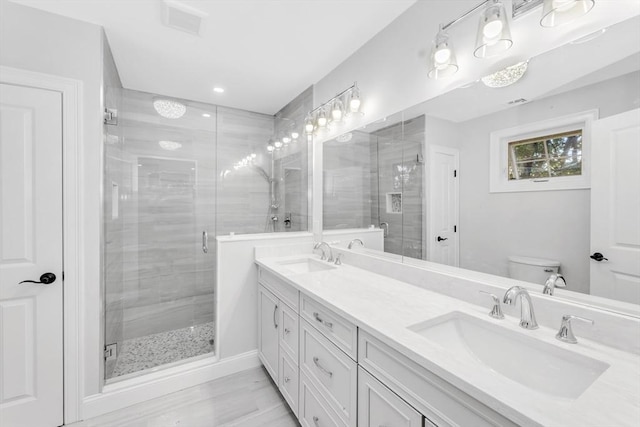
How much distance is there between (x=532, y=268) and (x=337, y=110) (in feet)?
5.56

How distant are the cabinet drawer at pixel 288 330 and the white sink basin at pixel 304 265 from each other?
1.51ft

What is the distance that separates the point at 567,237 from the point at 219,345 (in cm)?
231

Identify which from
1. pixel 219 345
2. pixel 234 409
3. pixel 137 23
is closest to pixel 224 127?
pixel 137 23

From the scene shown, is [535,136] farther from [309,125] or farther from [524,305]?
[309,125]

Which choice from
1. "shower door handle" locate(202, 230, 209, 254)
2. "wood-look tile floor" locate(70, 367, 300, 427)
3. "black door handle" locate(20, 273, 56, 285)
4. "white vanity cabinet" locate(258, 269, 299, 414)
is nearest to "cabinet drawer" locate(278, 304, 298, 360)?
"white vanity cabinet" locate(258, 269, 299, 414)

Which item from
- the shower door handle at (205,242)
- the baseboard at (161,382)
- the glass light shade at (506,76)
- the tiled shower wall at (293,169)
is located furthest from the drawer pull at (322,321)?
the shower door handle at (205,242)

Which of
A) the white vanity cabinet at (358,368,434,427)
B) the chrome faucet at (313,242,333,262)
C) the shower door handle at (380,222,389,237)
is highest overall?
the shower door handle at (380,222,389,237)

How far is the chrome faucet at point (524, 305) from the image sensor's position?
955 millimetres

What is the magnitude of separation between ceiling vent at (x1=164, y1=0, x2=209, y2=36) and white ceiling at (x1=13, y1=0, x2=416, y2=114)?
0.04 m

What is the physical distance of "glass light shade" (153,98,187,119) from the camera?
2.82 m

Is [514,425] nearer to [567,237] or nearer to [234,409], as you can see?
[567,237]

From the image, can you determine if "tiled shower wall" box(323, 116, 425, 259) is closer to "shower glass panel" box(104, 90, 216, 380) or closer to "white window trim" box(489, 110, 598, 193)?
"white window trim" box(489, 110, 598, 193)

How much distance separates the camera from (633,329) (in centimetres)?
81

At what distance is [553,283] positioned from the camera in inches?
40.1
